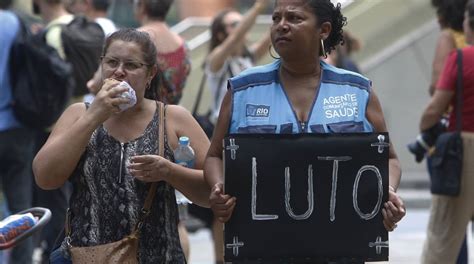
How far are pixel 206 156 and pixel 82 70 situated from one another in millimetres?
3978

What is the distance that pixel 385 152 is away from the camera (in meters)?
4.85

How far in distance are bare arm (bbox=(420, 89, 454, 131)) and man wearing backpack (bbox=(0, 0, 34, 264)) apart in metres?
2.56

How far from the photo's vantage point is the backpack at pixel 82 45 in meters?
8.82

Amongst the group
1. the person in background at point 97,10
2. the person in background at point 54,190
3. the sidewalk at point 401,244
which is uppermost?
the person in background at point 97,10

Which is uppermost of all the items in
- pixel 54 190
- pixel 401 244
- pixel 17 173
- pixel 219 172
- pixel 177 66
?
pixel 177 66

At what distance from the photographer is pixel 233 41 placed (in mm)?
9336

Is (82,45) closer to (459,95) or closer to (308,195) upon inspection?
(459,95)

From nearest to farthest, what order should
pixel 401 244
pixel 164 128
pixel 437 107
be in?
pixel 164 128 → pixel 437 107 → pixel 401 244

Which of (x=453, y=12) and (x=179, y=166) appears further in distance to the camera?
(x=453, y=12)

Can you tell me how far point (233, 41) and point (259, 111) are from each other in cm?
443

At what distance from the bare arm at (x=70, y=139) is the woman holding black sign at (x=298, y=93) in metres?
0.43

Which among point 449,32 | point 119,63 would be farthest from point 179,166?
point 449,32

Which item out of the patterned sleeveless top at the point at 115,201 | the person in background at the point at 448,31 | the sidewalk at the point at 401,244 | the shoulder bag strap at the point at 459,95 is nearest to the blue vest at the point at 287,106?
the patterned sleeveless top at the point at 115,201

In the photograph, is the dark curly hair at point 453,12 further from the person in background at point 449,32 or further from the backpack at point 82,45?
the backpack at point 82,45
